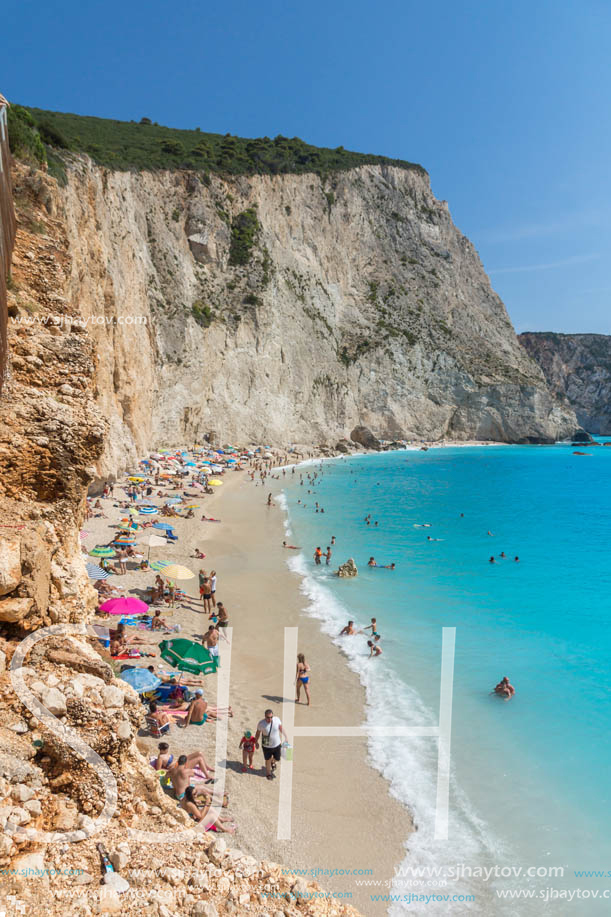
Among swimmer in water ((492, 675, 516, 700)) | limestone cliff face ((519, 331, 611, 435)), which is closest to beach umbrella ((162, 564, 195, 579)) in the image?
swimmer in water ((492, 675, 516, 700))

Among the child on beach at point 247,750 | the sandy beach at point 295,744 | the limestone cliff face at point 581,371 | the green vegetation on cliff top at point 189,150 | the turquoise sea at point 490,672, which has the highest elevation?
the green vegetation on cliff top at point 189,150

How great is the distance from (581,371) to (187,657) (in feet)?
562

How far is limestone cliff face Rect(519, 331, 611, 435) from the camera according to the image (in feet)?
500

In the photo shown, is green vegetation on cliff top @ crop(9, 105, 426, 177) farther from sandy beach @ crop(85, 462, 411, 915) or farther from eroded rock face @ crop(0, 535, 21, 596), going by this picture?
eroded rock face @ crop(0, 535, 21, 596)

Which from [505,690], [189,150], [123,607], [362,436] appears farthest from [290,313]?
[505,690]

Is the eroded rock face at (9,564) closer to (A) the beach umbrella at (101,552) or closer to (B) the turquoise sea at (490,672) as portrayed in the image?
(B) the turquoise sea at (490,672)

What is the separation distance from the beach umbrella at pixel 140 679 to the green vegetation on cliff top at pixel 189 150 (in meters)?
43.7

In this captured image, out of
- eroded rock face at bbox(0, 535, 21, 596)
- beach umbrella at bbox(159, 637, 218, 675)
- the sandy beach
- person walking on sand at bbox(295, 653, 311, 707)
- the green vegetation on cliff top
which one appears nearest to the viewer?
eroded rock face at bbox(0, 535, 21, 596)

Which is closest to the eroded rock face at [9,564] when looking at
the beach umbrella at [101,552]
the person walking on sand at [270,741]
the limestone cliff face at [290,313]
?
the person walking on sand at [270,741]

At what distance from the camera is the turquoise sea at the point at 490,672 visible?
7.71 meters

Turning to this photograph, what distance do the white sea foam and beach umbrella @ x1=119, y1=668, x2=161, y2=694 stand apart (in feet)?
14.5

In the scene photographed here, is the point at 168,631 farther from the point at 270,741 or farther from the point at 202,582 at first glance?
the point at 270,741

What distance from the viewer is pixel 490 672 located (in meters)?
13.5

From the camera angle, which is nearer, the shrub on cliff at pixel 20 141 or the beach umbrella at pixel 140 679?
the beach umbrella at pixel 140 679
